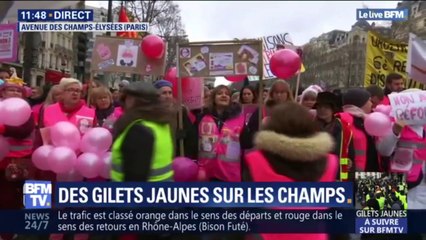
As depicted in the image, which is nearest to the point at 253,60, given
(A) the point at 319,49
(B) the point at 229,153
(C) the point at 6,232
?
(B) the point at 229,153

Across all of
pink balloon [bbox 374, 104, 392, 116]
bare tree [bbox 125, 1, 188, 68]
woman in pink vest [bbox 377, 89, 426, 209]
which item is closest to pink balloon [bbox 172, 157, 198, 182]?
woman in pink vest [bbox 377, 89, 426, 209]

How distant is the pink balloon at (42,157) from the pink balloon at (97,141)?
1.05 feet

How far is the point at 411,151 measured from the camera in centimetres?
574

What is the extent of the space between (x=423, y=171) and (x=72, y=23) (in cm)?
566

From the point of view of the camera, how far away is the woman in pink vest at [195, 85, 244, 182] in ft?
20.0

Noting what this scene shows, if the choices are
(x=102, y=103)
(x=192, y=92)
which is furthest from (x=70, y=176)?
(x=192, y=92)

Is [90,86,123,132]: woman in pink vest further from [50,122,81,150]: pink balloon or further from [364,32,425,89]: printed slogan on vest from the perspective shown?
[364,32,425,89]: printed slogan on vest

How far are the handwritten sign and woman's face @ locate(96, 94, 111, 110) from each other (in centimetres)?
316

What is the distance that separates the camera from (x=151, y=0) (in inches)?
1452

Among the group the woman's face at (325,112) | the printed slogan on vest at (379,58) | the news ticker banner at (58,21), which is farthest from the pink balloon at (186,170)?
the printed slogan on vest at (379,58)

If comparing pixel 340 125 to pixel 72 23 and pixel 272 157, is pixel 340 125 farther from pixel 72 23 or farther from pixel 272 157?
pixel 72 23

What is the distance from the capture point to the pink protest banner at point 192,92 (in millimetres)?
7066

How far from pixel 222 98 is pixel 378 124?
1.61m

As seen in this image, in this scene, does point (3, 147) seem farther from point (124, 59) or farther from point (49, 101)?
point (124, 59)
